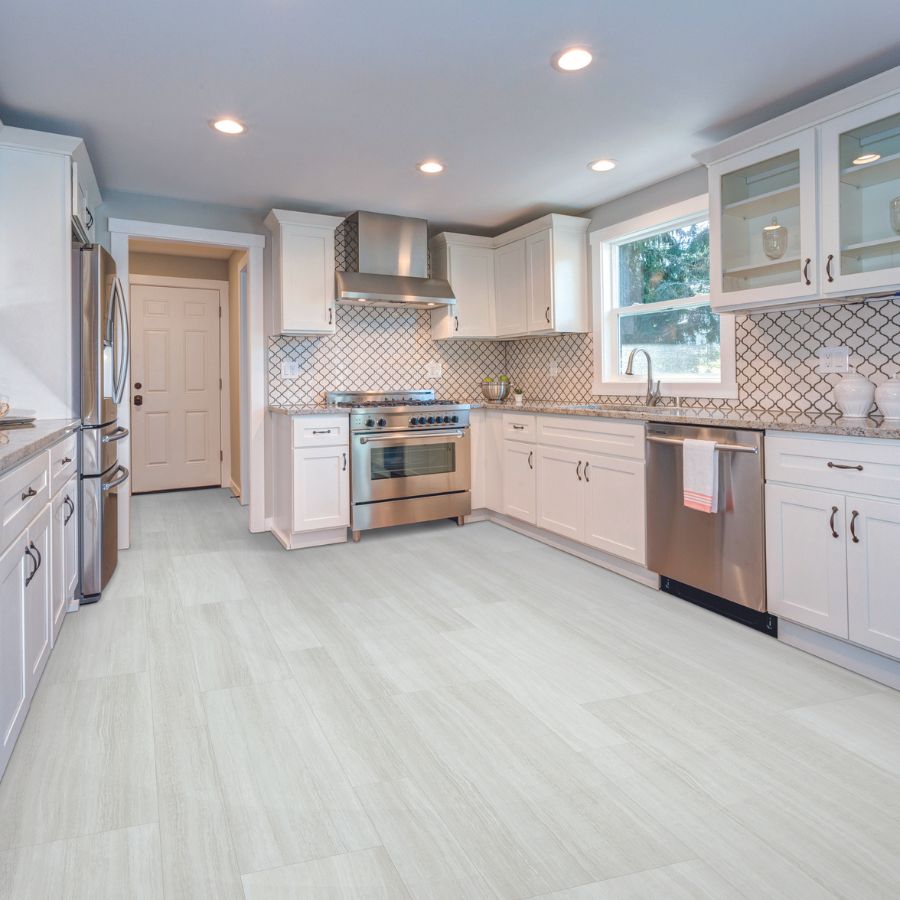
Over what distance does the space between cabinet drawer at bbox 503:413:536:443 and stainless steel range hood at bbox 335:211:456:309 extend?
0.99 m

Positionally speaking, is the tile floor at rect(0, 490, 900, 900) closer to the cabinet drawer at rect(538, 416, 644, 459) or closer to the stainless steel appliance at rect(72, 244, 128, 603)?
the stainless steel appliance at rect(72, 244, 128, 603)

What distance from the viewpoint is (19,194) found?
2945mm

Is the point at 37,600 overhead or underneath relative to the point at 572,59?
underneath

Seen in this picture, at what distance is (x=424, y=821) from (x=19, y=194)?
10.2 ft

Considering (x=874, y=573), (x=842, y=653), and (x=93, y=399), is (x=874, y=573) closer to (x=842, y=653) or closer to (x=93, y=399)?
(x=842, y=653)

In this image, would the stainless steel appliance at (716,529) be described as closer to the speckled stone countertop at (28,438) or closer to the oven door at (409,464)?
the oven door at (409,464)

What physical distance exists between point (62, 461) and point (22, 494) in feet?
2.73

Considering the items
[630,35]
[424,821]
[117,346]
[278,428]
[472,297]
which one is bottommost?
[424,821]

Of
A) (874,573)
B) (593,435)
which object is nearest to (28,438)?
(593,435)

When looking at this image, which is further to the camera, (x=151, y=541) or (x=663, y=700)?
(x=151, y=541)

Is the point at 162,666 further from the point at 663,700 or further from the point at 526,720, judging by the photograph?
the point at 663,700

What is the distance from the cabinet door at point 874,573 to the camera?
2.22m

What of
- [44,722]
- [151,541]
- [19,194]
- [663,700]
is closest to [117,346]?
[19,194]

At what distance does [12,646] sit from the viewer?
1756mm
